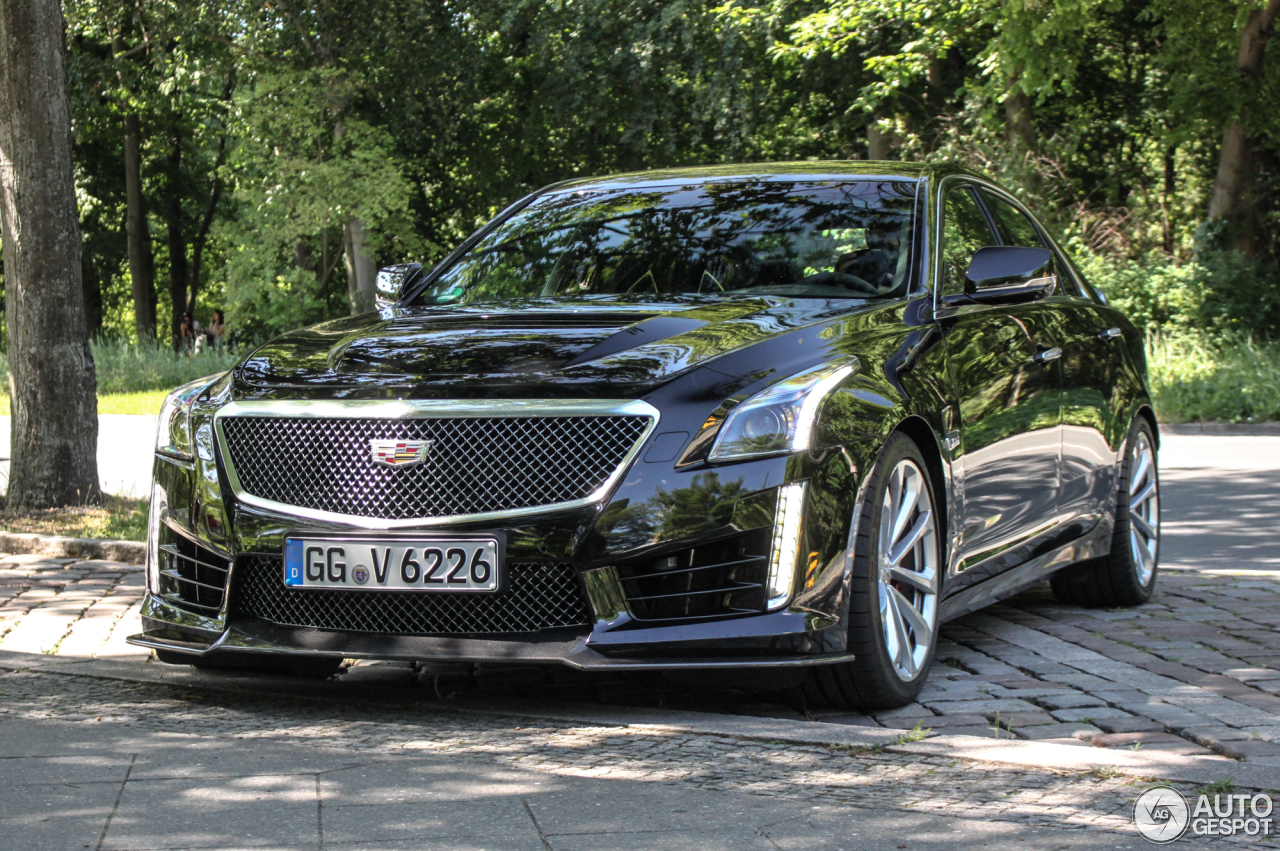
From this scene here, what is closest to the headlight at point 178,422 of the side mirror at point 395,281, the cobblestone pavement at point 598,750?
the cobblestone pavement at point 598,750

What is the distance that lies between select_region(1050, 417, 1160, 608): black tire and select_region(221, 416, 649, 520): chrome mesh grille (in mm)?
3012

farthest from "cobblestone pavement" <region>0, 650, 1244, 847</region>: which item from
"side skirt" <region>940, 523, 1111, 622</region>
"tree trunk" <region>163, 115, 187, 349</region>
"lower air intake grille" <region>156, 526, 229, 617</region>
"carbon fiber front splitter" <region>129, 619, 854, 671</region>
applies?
"tree trunk" <region>163, 115, 187, 349</region>

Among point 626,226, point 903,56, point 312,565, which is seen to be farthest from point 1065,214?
point 312,565

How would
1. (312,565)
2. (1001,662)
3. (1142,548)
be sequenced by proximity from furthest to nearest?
(1142,548) < (1001,662) < (312,565)

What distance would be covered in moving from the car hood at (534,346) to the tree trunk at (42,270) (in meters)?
5.28

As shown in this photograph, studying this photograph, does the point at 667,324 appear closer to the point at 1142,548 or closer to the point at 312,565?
the point at 312,565

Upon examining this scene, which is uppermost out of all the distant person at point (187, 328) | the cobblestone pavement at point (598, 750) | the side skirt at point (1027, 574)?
the distant person at point (187, 328)

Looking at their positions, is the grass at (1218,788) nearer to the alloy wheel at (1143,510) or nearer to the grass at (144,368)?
the alloy wheel at (1143,510)

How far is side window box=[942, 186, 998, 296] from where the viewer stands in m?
5.53

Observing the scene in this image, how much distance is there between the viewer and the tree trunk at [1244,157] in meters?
23.6

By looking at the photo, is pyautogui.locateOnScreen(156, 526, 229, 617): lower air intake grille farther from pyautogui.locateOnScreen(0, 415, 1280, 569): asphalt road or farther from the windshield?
pyautogui.locateOnScreen(0, 415, 1280, 569): asphalt road

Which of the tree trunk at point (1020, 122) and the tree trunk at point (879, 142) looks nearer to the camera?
the tree trunk at point (1020, 122)

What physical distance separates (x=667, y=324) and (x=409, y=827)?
5.82 ft

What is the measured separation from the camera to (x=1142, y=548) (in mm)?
6938
